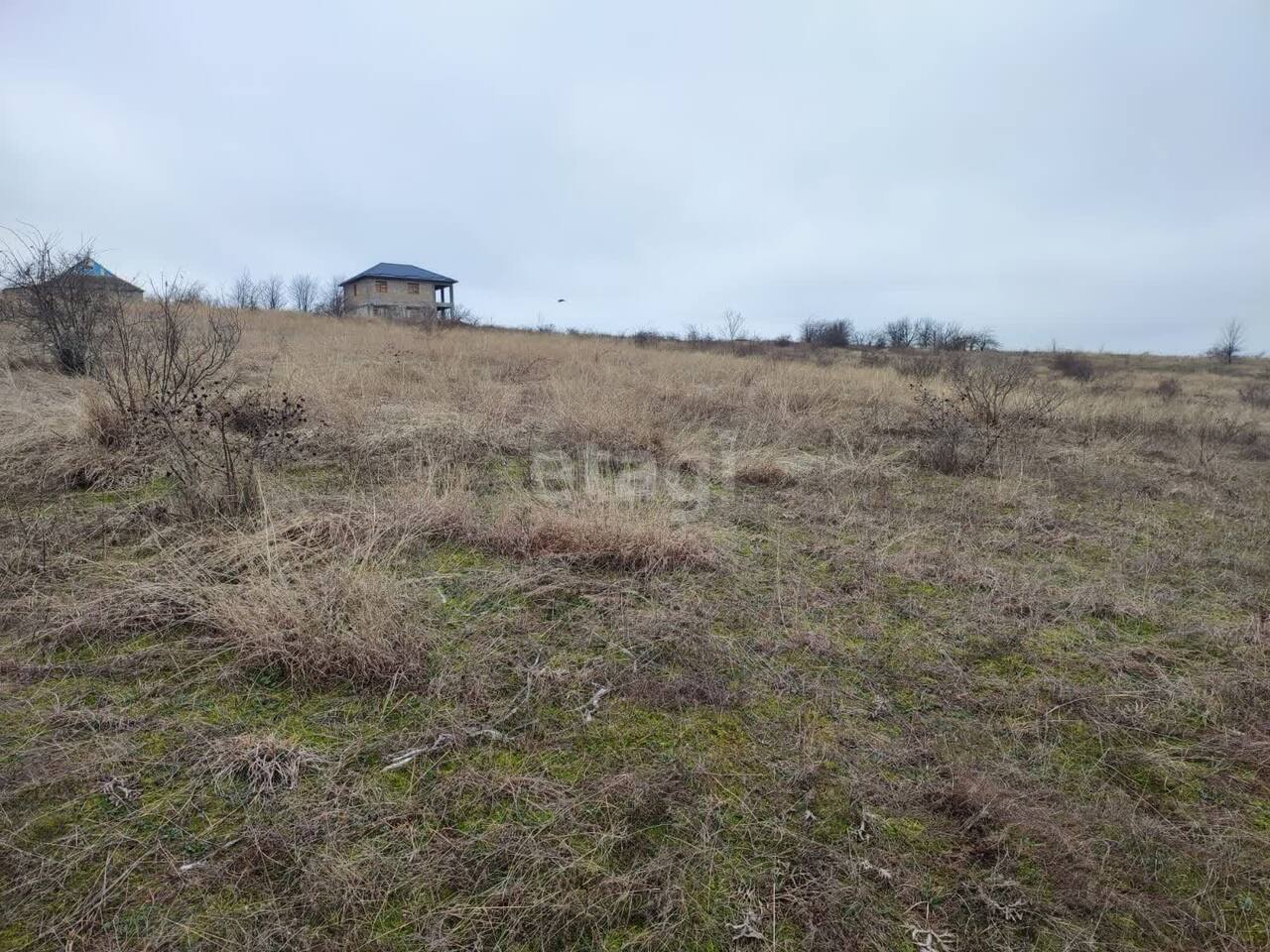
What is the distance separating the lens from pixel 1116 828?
1678mm

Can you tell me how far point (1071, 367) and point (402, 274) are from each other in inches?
1741

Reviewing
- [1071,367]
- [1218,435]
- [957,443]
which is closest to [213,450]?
[957,443]

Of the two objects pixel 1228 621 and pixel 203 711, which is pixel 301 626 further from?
pixel 1228 621

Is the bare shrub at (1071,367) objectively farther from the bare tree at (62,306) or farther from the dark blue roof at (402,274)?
the dark blue roof at (402,274)

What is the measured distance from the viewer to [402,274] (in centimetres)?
4575

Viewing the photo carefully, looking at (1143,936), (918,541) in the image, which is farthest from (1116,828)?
(918,541)

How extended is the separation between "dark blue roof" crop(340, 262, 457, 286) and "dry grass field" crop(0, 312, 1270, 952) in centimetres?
4485

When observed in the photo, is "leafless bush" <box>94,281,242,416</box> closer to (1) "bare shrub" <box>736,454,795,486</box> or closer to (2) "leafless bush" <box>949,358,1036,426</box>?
(1) "bare shrub" <box>736,454,795,486</box>

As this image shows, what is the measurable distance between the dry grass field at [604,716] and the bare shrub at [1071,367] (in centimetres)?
1840

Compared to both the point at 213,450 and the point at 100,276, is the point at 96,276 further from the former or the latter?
the point at 213,450

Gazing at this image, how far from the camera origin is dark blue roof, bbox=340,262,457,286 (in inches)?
1756

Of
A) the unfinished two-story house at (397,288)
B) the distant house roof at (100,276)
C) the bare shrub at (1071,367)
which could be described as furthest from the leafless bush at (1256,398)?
the unfinished two-story house at (397,288)

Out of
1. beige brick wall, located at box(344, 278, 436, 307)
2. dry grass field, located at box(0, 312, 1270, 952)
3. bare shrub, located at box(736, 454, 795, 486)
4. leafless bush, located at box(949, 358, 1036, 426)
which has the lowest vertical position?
dry grass field, located at box(0, 312, 1270, 952)

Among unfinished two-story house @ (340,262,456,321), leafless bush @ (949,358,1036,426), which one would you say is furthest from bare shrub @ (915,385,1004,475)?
unfinished two-story house @ (340,262,456,321)
